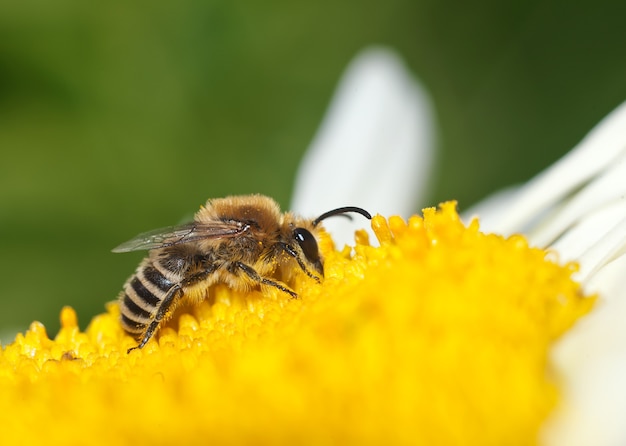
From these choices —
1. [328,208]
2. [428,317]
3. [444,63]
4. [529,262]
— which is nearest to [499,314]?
[428,317]

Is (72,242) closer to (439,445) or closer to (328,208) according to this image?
(328,208)

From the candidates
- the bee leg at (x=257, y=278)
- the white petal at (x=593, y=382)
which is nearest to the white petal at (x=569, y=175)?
the bee leg at (x=257, y=278)

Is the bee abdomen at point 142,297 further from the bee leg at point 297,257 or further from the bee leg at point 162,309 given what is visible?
the bee leg at point 297,257

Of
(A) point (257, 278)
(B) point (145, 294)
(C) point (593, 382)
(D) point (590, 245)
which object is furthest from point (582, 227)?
(B) point (145, 294)

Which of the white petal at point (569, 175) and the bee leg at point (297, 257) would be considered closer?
the bee leg at point (297, 257)

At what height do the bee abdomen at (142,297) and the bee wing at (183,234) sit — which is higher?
the bee wing at (183,234)
